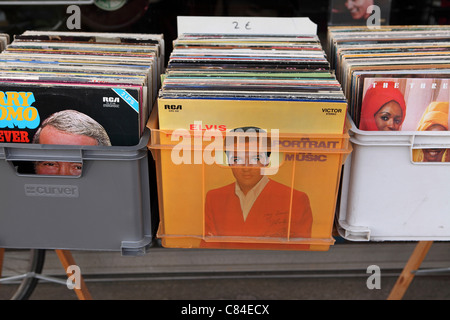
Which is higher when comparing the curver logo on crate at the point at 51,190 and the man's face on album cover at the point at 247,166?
the man's face on album cover at the point at 247,166

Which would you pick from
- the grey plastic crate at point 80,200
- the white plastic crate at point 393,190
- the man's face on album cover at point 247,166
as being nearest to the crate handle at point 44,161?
the grey plastic crate at point 80,200

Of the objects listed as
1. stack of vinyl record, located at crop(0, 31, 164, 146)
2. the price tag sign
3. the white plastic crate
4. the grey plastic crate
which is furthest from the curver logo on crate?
the white plastic crate

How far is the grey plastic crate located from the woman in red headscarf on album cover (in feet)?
1.88

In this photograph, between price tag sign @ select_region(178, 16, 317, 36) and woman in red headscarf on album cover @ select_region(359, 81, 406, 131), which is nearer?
woman in red headscarf on album cover @ select_region(359, 81, 406, 131)

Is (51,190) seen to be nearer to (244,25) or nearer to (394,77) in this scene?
(244,25)

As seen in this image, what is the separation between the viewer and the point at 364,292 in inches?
99.3

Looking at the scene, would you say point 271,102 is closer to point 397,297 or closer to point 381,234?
point 381,234

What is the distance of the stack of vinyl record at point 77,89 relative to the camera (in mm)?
1217

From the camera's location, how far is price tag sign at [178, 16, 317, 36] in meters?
1.50

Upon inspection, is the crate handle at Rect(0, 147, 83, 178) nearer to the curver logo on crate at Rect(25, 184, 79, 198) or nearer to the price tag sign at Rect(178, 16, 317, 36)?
the curver logo on crate at Rect(25, 184, 79, 198)

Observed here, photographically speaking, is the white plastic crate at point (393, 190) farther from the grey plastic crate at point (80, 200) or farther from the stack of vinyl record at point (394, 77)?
the grey plastic crate at point (80, 200)

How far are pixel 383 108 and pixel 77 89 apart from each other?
78 cm

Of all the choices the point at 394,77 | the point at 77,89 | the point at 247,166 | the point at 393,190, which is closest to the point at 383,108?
the point at 394,77

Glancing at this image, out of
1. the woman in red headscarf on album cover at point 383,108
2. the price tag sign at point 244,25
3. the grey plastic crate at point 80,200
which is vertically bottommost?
the grey plastic crate at point 80,200
